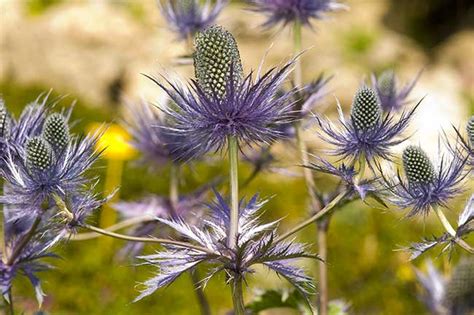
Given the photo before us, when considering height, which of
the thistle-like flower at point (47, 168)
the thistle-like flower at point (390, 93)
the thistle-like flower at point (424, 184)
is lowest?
the thistle-like flower at point (424, 184)

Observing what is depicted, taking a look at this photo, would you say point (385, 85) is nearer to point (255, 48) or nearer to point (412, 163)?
point (412, 163)

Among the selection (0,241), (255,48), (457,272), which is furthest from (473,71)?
(0,241)

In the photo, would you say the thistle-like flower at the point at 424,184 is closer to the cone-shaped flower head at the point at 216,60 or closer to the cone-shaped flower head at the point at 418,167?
the cone-shaped flower head at the point at 418,167

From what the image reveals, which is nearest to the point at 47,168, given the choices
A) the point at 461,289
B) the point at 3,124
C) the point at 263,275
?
the point at 3,124

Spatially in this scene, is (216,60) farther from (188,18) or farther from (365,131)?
(188,18)

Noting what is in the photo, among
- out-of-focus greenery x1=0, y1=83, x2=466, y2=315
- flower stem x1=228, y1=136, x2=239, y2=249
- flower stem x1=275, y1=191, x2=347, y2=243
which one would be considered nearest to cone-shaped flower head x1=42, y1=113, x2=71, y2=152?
flower stem x1=228, y1=136, x2=239, y2=249

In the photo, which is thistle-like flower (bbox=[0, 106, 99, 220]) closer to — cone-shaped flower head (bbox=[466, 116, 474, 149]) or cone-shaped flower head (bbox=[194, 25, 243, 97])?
cone-shaped flower head (bbox=[194, 25, 243, 97])

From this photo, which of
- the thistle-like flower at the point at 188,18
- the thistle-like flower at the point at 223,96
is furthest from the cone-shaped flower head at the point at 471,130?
the thistle-like flower at the point at 188,18
